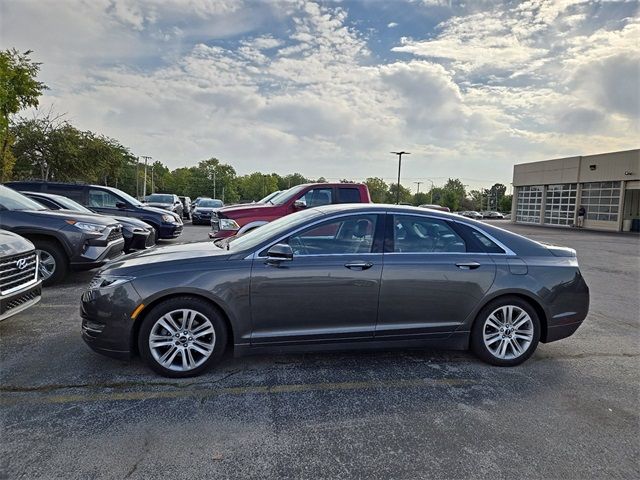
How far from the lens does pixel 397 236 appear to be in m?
3.67

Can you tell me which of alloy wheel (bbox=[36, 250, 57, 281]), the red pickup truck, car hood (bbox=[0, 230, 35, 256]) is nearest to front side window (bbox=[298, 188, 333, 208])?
the red pickup truck

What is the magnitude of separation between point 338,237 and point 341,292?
54cm

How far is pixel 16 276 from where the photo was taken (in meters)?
4.02

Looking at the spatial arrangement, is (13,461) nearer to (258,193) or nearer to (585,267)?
(585,267)

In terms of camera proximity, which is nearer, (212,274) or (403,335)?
(212,274)

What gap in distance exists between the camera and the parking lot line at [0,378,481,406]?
2.92 meters

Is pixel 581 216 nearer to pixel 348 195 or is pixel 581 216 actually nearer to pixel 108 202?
pixel 348 195

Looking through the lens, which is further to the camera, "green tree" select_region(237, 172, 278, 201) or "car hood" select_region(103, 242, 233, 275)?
"green tree" select_region(237, 172, 278, 201)

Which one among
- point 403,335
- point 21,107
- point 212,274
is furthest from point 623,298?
point 21,107

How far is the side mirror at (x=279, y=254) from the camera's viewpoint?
3.33 m

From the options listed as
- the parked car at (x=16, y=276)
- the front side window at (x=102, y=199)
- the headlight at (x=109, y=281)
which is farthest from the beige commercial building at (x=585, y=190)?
the parked car at (x=16, y=276)

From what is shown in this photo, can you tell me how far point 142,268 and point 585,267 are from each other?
444 inches

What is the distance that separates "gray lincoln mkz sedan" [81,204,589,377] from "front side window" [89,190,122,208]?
733 centimetres

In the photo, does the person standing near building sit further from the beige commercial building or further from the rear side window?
the rear side window
